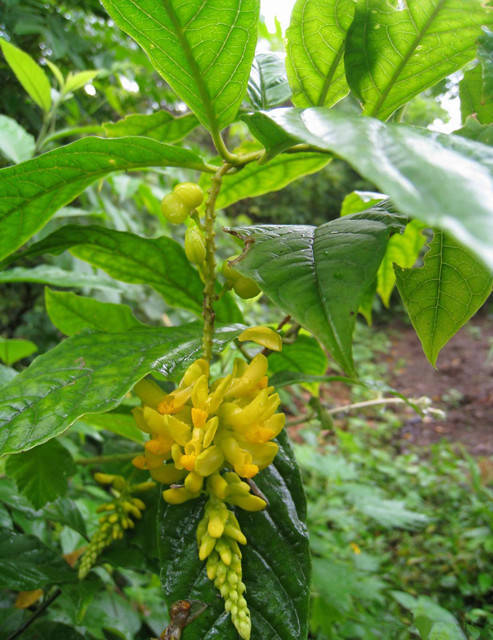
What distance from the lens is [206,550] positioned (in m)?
0.41

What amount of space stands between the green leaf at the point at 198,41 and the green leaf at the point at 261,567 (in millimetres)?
455

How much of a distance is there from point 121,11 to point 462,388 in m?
5.51

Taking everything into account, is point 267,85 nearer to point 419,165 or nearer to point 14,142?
point 419,165

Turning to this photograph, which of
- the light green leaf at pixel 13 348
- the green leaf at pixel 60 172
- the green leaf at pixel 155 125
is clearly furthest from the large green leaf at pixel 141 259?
the light green leaf at pixel 13 348

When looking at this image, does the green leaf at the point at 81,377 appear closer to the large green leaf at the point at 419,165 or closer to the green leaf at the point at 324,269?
the green leaf at the point at 324,269

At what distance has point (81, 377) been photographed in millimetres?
501

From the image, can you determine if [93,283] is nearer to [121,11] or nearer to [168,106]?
[121,11]

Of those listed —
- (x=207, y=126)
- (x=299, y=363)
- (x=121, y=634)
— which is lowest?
(x=121, y=634)

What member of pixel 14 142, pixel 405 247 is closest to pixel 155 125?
pixel 405 247

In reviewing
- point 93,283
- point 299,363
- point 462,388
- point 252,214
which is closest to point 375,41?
point 299,363

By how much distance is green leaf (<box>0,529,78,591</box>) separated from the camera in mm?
634

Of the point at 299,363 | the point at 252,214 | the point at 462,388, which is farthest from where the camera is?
the point at 252,214

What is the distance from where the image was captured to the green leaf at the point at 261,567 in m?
0.45

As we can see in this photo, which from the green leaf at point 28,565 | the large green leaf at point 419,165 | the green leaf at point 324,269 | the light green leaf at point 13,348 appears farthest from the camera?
the light green leaf at point 13,348
